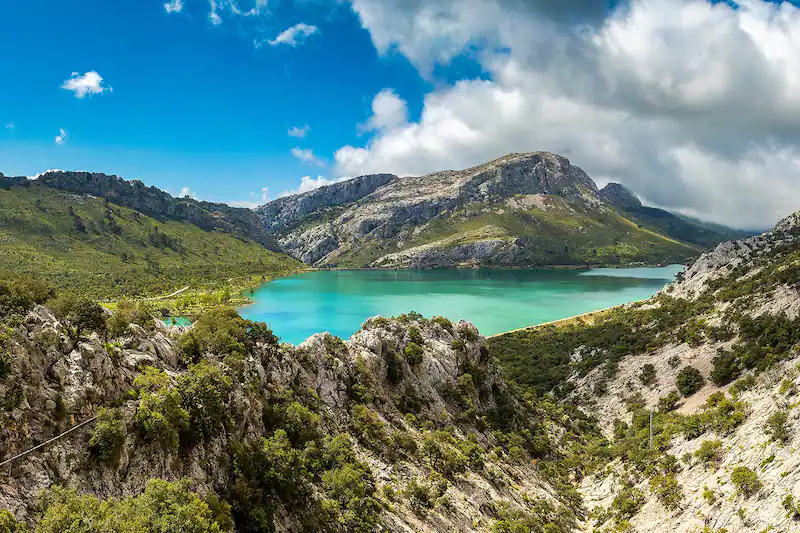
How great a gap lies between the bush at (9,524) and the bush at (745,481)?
130 ft

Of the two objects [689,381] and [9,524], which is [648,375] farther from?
[9,524]

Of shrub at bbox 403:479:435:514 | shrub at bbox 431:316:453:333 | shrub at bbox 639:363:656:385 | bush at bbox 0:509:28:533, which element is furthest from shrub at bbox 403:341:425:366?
bush at bbox 0:509:28:533

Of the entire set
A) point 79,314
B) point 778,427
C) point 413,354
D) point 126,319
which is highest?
point 79,314

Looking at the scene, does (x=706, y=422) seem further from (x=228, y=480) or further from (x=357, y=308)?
(x=357, y=308)

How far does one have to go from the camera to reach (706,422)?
4306 cm

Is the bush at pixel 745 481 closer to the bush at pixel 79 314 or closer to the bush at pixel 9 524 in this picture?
the bush at pixel 9 524

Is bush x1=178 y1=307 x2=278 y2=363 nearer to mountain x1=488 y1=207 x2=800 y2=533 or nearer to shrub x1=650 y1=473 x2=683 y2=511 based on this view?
mountain x1=488 y1=207 x2=800 y2=533

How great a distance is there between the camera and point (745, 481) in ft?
99.5

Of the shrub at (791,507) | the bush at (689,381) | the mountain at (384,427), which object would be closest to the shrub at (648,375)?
the mountain at (384,427)

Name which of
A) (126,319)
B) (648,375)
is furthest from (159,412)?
(648,375)

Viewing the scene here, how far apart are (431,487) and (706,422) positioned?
2988 centimetres

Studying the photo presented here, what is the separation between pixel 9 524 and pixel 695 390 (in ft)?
225

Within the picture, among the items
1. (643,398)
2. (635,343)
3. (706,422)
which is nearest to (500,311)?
(635,343)

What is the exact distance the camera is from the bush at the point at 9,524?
12.6m
